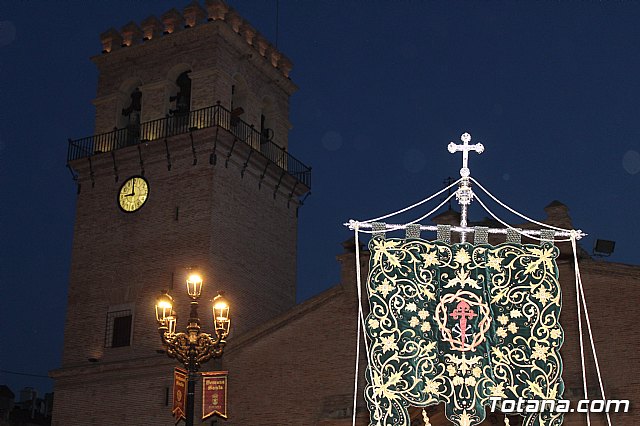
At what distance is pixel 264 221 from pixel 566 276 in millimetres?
11074

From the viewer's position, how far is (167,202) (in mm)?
31234

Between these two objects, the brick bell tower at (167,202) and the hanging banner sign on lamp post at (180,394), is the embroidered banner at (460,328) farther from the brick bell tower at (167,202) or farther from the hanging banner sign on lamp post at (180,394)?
the brick bell tower at (167,202)

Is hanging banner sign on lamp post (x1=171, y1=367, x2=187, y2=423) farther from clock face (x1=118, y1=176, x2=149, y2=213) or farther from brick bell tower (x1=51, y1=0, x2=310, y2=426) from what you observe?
clock face (x1=118, y1=176, x2=149, y2=213)

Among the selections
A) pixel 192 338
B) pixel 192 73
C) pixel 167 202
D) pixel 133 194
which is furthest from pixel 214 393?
pixel 192 73

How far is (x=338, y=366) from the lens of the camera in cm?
2678

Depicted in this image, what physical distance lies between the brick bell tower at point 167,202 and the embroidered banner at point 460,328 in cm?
1494

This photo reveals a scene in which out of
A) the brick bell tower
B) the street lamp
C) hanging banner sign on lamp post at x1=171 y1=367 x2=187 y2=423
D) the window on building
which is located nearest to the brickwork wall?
the brick bell tower

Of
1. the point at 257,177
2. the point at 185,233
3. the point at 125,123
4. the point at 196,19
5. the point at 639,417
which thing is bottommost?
the point at 639,417

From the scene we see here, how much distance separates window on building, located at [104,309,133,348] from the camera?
30.4 meters

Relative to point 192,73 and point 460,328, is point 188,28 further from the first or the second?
point 460,328

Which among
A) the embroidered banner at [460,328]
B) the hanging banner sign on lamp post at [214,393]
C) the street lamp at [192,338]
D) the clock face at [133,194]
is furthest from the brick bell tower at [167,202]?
the embroidered banner at [460,328]

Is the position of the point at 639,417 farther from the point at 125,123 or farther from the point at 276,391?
the point at 125,123

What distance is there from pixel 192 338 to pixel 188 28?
16.6 m

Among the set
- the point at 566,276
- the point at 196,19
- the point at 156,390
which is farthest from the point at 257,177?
the point at 566,276
